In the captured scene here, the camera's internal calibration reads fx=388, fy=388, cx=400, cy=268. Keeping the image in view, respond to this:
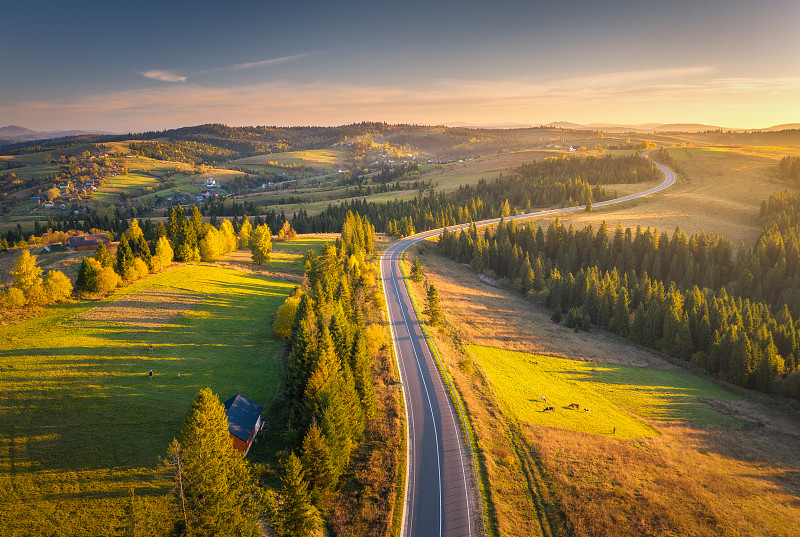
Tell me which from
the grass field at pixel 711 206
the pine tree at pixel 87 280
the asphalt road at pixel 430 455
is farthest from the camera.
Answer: the grass field at pixel 711 206

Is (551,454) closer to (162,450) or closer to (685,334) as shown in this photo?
(162,450)

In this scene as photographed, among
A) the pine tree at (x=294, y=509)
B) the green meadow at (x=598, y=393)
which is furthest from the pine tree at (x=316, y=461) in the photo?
the green meadow at (x=598, y=393)

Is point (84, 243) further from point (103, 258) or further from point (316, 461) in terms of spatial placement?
point (316, 461)

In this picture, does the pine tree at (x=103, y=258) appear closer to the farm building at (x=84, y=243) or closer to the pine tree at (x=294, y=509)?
the farm building at (x=84, y=243)

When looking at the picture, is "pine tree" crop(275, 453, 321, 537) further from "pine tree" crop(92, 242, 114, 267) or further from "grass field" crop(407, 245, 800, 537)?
"pine tree" crop(92, 242, 114, 267)

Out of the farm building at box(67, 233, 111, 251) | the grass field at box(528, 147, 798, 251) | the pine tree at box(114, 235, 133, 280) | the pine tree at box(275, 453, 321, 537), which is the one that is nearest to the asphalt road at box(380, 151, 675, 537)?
the pine tree at box(275, 453, 321, 537)

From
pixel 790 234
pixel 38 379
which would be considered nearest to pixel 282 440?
pixel 38 379

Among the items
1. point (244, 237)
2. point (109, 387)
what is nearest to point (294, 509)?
point (109, 387)
